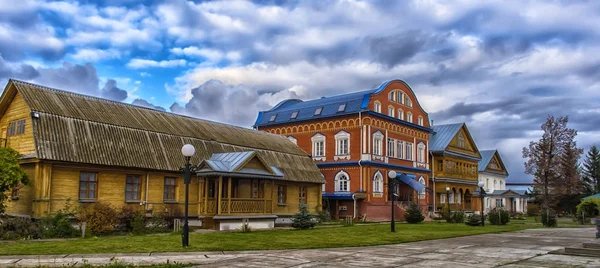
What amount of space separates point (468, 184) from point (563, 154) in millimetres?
10257

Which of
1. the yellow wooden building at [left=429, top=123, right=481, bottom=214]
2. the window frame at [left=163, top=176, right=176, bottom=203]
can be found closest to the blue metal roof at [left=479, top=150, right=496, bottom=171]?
the yellow wooden building at [left=429, top=123, right=481, bottom=214]

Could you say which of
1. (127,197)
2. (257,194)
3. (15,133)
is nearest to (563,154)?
(257,194)

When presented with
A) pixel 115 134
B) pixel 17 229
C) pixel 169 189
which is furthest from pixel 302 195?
pixel 17 229

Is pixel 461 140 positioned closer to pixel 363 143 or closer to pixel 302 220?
pixel 363 143

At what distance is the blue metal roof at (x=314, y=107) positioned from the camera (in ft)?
138

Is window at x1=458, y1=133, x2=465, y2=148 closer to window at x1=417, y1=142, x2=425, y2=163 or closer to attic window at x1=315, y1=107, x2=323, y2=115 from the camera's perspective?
window at x1=417, y1=142, x2=425, y2=163

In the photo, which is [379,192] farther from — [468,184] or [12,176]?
[12,176]

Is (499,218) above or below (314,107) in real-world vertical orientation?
below

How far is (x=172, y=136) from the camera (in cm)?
2836

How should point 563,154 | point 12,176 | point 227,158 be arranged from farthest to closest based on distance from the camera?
point 563,154
point 227,158
point 12,176

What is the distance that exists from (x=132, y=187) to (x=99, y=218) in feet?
13.5

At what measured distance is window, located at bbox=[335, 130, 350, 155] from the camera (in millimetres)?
41938

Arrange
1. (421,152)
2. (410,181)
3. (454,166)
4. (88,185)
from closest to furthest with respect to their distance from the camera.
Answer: (88,185), (410,181), (421,152), (454,166)

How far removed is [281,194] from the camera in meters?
33.4
